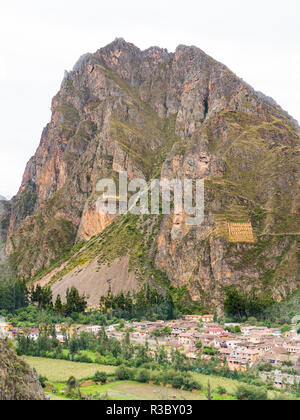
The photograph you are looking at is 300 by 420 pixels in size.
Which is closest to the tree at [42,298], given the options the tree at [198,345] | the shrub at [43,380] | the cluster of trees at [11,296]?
the cluster of trees at [11,296]

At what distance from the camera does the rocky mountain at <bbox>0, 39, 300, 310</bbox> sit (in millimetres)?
100188

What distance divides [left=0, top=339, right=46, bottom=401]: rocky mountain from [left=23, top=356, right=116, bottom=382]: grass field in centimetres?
1491

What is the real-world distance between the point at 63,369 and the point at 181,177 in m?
80.7

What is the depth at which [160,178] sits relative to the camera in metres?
143

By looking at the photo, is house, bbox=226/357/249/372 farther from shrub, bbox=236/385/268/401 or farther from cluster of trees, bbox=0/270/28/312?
cluster of trees, bbox=0/270/28/312

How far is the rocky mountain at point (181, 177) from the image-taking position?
100188mm

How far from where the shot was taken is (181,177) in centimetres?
12975

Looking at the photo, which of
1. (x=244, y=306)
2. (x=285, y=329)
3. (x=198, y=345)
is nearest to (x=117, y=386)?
(x=198, y=345)

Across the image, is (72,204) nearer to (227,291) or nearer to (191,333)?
(227,291)

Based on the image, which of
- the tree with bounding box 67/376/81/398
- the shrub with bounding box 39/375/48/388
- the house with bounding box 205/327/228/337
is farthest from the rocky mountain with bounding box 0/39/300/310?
the tree with bounding box 67/376/81/398

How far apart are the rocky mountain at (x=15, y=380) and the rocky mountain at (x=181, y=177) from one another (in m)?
61.8

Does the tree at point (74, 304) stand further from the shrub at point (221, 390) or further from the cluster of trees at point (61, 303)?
the shrub at point (221, 390)

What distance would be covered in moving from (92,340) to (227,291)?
105 feet
